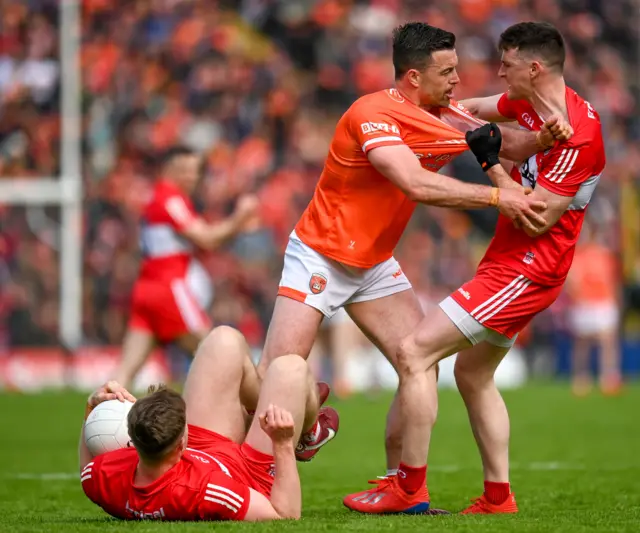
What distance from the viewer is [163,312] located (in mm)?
11398

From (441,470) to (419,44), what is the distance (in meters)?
3.91

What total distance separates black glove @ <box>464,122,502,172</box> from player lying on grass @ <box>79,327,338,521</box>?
5.14 feet

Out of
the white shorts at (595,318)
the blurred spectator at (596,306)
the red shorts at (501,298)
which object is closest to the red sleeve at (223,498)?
the red shorts at (501,298)

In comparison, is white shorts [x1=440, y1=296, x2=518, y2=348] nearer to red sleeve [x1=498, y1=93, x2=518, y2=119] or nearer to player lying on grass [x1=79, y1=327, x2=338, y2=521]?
player lying on grass [x1=79, y1=327, x2=338, y2=521]

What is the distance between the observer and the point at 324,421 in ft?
21.6

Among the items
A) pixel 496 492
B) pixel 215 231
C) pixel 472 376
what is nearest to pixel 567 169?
pixel 472 376

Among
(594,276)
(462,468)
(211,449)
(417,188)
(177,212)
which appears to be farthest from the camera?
(594,276)

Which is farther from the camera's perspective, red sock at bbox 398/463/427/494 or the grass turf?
red sock at bbox 398/463/427/494

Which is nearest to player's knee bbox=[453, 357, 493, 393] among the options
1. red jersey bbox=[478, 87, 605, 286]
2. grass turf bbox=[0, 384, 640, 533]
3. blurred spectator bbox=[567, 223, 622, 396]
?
red jersey bbox=[478, 87, 605, 286]

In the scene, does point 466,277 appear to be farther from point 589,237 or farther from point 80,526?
point 80,526

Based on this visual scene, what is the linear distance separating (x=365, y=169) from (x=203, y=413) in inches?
69.6

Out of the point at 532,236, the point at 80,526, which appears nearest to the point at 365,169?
the point at 532,236

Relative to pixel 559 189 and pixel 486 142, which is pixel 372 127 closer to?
pixel 486 142

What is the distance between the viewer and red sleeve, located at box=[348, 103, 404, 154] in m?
6.40
